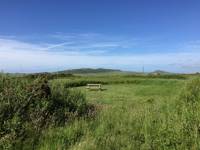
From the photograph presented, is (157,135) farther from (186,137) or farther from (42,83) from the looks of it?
(42,83)

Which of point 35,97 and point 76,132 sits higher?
point 35,97

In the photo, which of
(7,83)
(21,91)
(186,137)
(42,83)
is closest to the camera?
(186,137)

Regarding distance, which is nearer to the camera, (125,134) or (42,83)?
(125,134)

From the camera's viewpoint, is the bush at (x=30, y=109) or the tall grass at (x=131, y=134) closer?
the tall grass at (x=131, y=134)

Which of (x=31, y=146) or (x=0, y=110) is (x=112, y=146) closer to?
(x=31, y=146)

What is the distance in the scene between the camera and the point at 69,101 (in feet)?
43.5

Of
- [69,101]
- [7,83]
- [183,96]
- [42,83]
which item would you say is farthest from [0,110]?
[183,96]

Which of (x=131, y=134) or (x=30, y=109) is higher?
(x=30, y=109)

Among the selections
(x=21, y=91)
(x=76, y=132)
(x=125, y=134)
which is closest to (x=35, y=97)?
(x=21, y=91)

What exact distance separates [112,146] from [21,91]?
410 cm

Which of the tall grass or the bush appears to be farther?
the bush

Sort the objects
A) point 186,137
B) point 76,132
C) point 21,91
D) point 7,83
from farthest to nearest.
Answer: point 7,83, point 21,91, point 76,132, point 186,137

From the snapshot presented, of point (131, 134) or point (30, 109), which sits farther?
point (30, 109)

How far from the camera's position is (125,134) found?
30.6 feet
